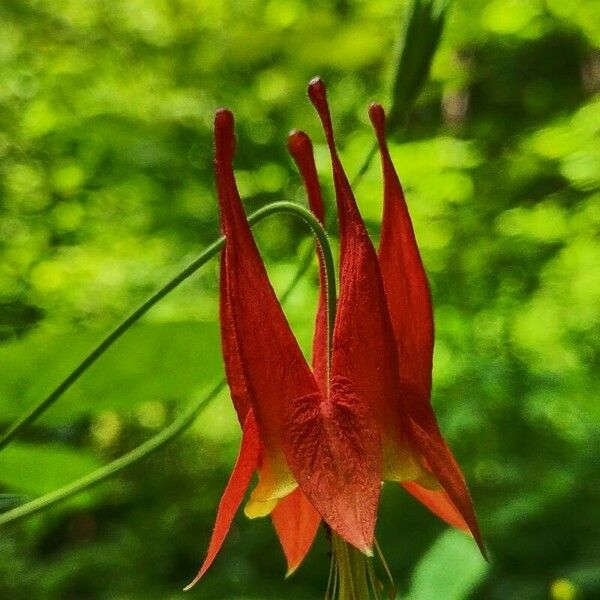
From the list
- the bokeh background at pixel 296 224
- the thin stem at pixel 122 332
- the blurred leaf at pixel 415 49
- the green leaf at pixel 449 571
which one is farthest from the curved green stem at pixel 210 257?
the bokeh background at pixel 296 224

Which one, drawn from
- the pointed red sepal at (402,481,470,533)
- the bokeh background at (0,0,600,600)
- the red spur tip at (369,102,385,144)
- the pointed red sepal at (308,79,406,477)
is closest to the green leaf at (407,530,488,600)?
the bokeh background at (0,0,600,600)

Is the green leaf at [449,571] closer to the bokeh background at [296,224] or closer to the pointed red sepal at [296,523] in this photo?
the bokeh background at [296,224]

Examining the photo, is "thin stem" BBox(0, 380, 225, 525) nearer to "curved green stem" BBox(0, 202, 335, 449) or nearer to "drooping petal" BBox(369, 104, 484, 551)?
"curved green stem" BBox(0, 202, 335, 449)

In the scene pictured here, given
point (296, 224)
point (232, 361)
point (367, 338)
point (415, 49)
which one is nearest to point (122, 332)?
point (232, 361)

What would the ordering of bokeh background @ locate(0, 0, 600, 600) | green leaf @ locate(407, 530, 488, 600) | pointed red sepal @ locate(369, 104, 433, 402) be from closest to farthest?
1. pointed red sepal @ locate(369, 104, 433, 402)
2. green leaf @ locate(407, 530, 488, 600)
3. bokeh background @ locate(0, 0, 600, 600)

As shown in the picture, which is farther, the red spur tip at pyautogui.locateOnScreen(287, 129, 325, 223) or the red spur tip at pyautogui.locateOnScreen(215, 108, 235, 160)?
the red spur tip at pyautogui.locateOnScreen(287, 129, 325, 223)

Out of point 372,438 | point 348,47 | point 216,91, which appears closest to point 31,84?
point 216,91

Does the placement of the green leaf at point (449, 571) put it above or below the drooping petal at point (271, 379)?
below
